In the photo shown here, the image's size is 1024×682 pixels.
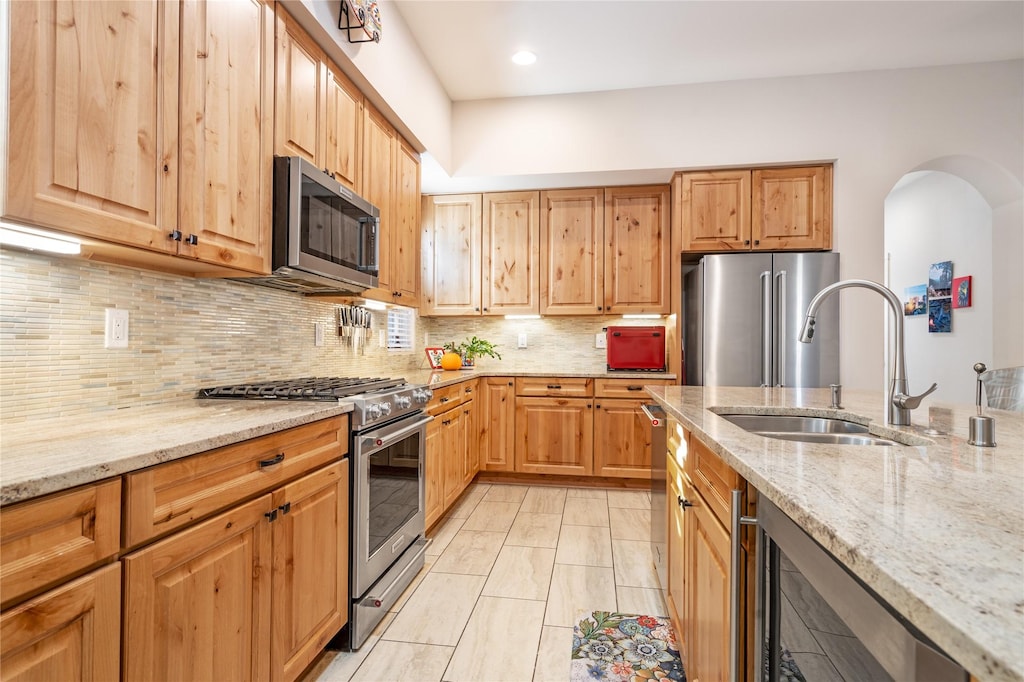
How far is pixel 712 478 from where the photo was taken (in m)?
1.25

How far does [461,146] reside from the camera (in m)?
3.86

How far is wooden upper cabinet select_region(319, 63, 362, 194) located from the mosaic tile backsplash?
669mm

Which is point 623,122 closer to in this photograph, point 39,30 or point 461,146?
point 461,146

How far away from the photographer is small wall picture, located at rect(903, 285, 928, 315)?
16.1 feet

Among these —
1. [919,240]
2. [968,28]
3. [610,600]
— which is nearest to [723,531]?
[610,600]

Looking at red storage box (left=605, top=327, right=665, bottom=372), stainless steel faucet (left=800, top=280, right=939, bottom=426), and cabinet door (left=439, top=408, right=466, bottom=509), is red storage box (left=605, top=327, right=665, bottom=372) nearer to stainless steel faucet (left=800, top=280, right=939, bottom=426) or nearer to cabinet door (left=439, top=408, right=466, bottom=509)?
cabinet door (left=439, top=408, right=466, bottom=509)

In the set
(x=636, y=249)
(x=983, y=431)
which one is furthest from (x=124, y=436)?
(x=636, y=249)

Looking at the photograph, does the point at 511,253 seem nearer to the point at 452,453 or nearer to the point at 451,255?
the point at 451,255

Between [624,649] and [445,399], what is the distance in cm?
167

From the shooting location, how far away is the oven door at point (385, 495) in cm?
184

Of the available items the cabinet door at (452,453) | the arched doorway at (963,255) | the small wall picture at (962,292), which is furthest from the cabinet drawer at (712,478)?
the small wall picture at (962,292)

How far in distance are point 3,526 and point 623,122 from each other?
12.8 feet

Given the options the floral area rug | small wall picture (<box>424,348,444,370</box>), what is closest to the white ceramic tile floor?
the floral area rug

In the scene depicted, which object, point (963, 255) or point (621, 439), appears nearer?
point (621, 439)
